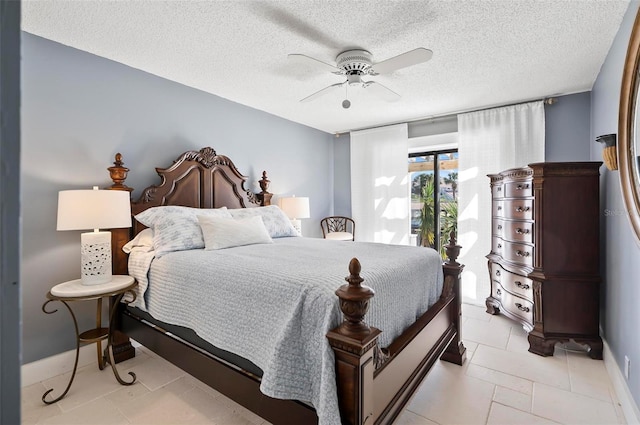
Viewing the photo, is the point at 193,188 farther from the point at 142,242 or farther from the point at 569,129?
the point at 569,129

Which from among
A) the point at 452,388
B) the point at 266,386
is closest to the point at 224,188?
the point at 266,386

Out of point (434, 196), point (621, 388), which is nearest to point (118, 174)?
point (621, 388)

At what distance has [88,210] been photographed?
213cm

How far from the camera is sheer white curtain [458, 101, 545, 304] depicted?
12.0ft

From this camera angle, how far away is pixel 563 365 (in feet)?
8.00

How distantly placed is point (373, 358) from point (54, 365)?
2.48 meters

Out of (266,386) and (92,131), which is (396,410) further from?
(92,131)

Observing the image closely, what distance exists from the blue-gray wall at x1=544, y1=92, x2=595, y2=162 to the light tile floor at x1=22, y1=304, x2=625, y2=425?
212cm

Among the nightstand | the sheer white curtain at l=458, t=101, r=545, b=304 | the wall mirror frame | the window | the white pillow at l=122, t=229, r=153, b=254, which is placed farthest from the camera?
the window

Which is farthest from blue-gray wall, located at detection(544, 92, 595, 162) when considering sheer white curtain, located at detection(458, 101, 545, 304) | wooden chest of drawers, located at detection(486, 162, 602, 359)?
wooden chest of drawers, located at detection(486, 162, 602, 359)

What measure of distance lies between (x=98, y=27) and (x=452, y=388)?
348cm

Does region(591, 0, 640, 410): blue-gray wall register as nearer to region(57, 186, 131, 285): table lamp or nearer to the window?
the window

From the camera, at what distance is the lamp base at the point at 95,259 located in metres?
2.20

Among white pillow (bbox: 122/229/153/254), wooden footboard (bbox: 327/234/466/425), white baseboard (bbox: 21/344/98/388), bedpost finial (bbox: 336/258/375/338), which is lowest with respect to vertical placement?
white baseboard (bbox: 21/344/98/388)
